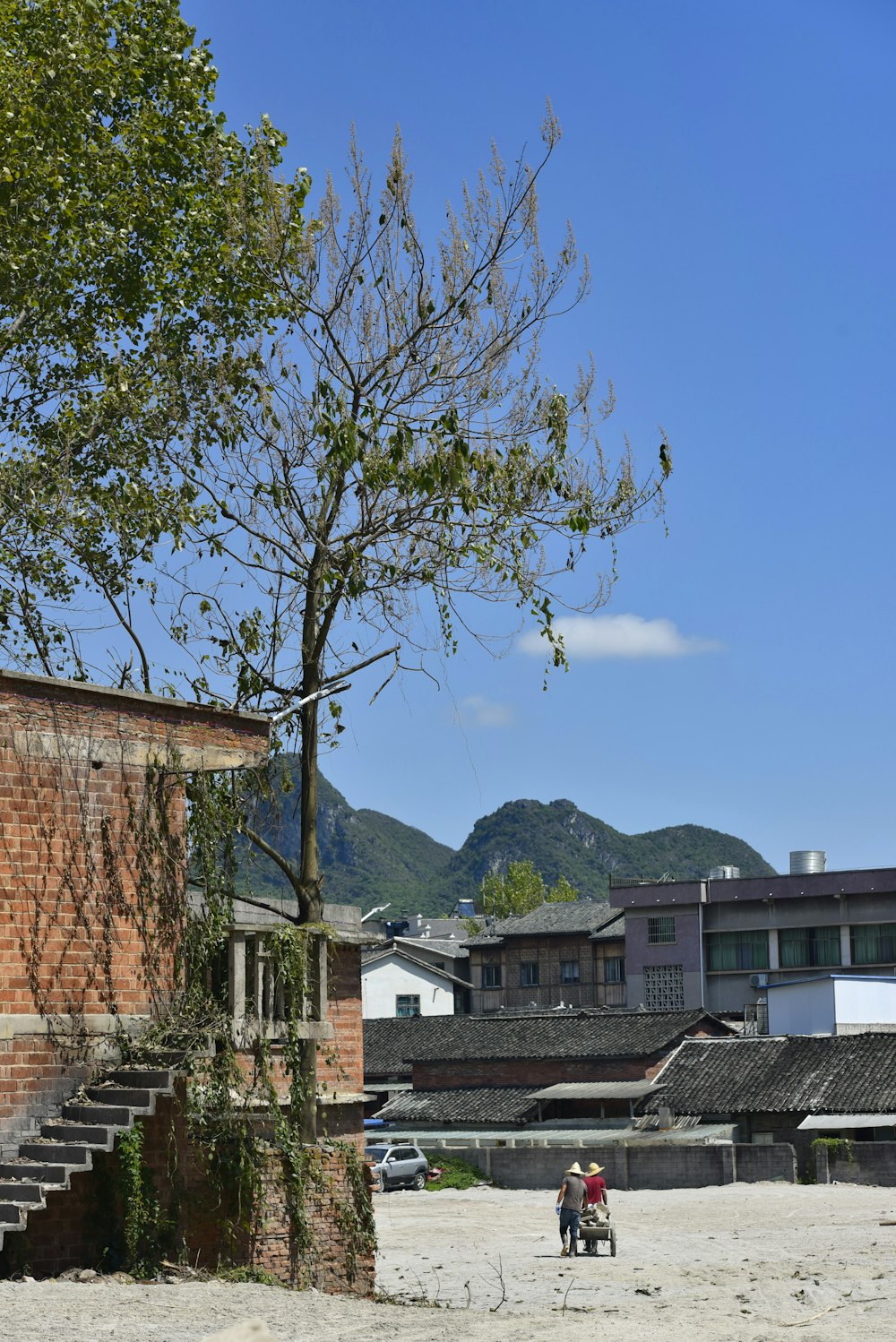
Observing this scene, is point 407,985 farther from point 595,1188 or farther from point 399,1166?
point 595,1188

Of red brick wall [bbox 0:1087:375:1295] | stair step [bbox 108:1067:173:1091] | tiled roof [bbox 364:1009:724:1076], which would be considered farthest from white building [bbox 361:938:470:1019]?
stair step [bbox 108:1067:173:1091]

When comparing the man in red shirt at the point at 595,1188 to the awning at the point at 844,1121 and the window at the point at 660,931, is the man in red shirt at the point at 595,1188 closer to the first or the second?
the awning at the point at 844,1121

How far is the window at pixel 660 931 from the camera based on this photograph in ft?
212

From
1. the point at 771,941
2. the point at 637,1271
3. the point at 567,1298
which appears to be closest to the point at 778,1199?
the point at 637,1271

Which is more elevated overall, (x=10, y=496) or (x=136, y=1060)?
(x=10, y=496)

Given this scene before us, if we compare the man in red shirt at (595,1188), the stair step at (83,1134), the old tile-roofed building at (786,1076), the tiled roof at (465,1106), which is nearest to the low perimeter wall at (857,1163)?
the old tile-roofed building at (786,1076)

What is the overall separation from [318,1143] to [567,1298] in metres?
4.73

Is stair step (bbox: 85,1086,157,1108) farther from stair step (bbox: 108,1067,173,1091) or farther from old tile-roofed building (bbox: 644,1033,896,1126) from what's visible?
old tile-roofed building (bbox: 644,1033,896,1126)

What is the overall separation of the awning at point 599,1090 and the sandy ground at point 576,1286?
26.3ft

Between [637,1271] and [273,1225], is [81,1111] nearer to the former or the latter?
[273,1225]

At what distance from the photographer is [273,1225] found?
15648mm

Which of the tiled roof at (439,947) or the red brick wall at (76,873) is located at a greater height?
the red brick wall at (76,873)

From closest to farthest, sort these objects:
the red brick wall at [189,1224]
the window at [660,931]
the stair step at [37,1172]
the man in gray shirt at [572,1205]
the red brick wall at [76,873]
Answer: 1. the stair step at [37,1172]
2. the red brick wall at [76,873]
3. the red brick wall at [189,1224]
4. the man in gray shirt at [572,1205]
5. the window at [660,931]

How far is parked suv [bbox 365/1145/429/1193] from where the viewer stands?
41125 mm
